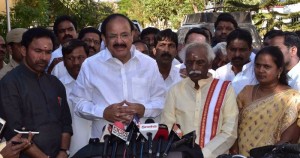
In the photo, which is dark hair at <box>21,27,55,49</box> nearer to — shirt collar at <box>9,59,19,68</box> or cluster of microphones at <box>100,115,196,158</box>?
cluster of microphones at <box>100,115,196,158</box>

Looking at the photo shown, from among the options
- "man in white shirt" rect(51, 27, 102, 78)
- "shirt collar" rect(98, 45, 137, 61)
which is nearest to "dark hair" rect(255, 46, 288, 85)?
"shirt collar" rect(98, 45, 137, 61)

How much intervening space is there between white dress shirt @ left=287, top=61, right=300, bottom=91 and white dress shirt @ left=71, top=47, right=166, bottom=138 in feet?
A: 4.14

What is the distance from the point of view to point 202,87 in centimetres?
370

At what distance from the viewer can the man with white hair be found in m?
3.61

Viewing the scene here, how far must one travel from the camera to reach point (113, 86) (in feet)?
12.4

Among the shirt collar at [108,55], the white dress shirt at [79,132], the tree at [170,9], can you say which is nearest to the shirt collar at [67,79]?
the white dress shirt at [79,132]

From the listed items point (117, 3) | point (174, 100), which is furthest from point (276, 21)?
point (117, 3)

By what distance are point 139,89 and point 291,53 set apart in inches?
63.6

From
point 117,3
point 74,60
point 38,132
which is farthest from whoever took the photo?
point 117,3

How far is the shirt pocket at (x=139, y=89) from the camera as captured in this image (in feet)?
12.5

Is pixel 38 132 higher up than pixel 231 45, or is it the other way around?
pixel 231 45

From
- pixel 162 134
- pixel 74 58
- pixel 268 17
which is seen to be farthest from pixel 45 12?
pixel 162 134

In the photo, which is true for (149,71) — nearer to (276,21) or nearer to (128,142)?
(128,142)

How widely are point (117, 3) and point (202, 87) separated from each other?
138 ft
